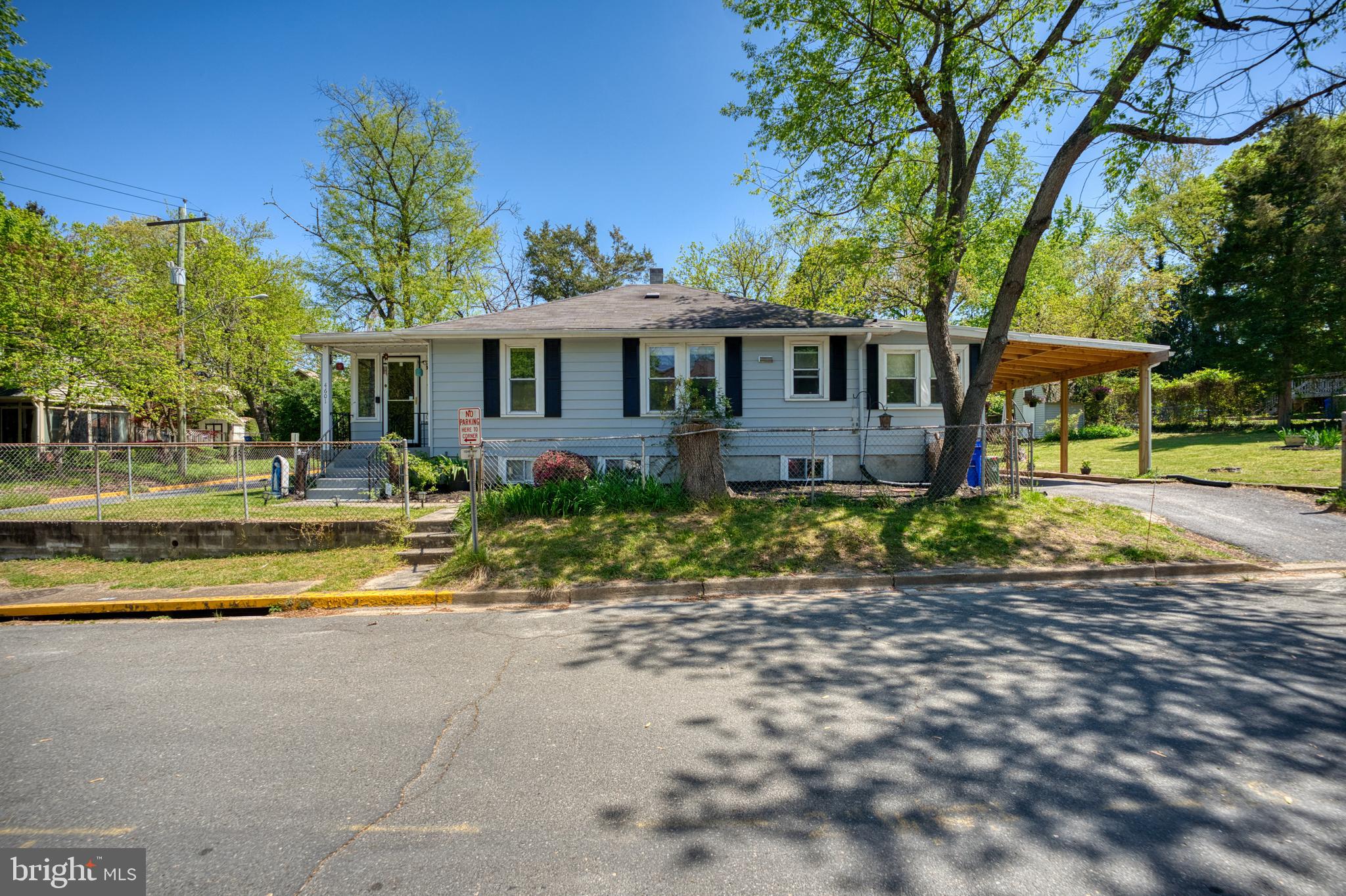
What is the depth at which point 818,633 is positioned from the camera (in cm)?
525

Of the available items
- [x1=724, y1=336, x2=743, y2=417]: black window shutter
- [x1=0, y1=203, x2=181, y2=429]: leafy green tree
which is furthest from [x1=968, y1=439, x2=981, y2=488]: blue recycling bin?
[x1=0, y1=203, x2=181, y2=429]: leafy green tree

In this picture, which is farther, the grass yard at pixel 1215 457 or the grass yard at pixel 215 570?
the grass yard at pixel 1215 457

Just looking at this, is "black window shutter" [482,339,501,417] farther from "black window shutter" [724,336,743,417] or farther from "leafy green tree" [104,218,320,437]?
"leafy green tree" [104,218,320,437]

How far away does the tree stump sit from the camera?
9.80 meters

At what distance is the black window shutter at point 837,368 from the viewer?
1323cm

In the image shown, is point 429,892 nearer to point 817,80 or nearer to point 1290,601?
point 1290,601

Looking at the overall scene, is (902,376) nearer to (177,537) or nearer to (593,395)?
(593,395)

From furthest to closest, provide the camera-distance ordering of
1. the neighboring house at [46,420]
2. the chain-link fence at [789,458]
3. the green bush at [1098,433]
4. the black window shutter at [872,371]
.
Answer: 1. the green bush at [1098,433]
2. the neighboring house at [46,420]
3. the black window shutter at [872,371]
4. the chain-link fence at [789,458]

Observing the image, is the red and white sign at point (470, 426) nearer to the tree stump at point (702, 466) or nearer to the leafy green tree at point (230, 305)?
the tree stump at point (702, 466)

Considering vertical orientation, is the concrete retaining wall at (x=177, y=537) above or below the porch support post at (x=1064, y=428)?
below

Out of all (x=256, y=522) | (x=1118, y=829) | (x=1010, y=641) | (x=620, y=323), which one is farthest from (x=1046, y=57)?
(x=256, y=522)

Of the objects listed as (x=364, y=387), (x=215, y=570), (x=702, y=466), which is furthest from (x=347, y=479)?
(x=702, y=466)

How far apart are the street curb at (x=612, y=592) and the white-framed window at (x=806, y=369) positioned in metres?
6.58

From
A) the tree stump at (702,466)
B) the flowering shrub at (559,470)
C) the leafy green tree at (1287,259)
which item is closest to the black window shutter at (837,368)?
the tree stump at (702,466)
